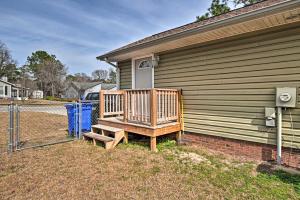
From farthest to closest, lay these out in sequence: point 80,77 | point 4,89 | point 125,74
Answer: point 80,77
point 4,89
point 125,74

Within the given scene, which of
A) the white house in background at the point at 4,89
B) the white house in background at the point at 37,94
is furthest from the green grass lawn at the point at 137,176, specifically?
the white house in background at the point at 37,94

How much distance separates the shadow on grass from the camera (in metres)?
2.93

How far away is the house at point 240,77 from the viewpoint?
3412mm

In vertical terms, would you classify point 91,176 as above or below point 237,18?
below

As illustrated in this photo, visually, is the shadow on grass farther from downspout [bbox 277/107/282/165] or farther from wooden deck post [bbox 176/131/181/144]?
wooden deck post [bbox 176/131/181/144]

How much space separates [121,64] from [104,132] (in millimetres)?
2794

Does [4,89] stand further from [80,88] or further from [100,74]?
[100,74]

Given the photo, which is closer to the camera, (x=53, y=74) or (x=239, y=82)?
(x=239, y=82)

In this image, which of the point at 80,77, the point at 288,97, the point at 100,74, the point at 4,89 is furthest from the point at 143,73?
the point at 100,74

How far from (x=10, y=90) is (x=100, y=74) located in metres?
30.5

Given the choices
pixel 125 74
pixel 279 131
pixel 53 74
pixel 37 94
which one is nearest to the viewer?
pixel 279 131

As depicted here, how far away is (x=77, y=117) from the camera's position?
19.9 feet

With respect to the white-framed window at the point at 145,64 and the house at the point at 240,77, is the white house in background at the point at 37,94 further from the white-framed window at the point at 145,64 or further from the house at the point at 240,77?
the house at the point at 240,77

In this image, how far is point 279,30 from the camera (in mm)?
3545
